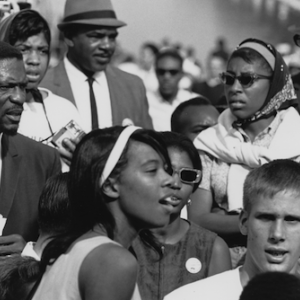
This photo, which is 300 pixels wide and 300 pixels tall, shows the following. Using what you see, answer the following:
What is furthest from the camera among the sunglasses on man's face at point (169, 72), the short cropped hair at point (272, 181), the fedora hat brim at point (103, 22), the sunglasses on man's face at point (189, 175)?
the sunglasses on man's face at point (169, 72)

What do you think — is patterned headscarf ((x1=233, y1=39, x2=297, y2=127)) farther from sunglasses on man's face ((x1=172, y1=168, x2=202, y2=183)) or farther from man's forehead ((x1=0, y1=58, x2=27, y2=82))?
man's forehead ((x1=0, y1=58, x2=27, y2=82))

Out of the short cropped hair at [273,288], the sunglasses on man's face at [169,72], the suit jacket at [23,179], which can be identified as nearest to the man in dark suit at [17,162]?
the suit jacket at [23,179]

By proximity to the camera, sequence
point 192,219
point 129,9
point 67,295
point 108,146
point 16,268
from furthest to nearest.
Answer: point 129,9, point 192,219, point 16,268, point 108,146, point 67,295

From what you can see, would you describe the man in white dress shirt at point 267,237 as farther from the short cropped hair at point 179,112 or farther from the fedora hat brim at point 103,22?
the fedora hat brim at point 103,22

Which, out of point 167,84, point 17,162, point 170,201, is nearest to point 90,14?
point 17,162

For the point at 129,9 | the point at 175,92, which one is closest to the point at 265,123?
the point at 129,9

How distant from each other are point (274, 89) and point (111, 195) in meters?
2.26

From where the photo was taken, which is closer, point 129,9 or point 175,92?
point 129,9

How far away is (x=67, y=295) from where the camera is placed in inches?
127

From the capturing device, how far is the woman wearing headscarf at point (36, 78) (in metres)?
5.77

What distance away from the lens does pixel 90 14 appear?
679cm

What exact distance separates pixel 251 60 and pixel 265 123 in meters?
0.39

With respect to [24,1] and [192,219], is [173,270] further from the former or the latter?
[24,1]

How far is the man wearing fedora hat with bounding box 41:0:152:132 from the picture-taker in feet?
21.2
